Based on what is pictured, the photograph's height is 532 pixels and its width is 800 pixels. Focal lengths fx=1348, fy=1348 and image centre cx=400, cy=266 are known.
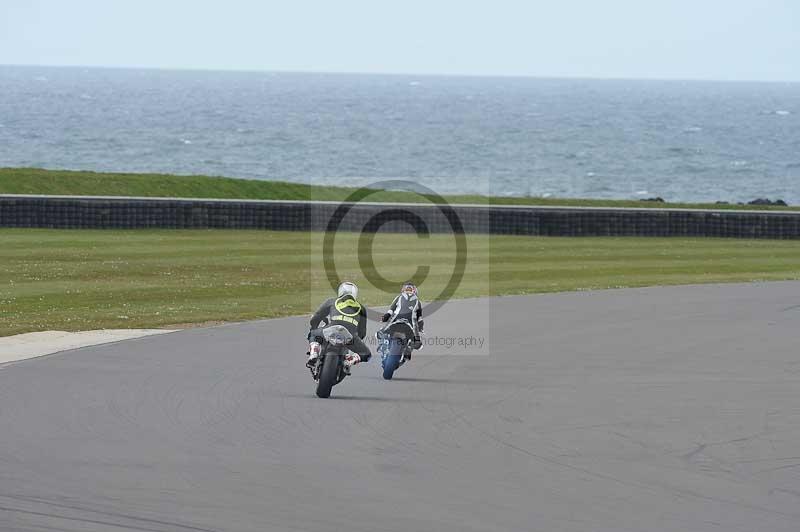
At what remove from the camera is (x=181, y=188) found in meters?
43.7

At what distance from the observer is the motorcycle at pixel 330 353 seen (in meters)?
15.2

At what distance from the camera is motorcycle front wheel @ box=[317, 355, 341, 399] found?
50.0ft

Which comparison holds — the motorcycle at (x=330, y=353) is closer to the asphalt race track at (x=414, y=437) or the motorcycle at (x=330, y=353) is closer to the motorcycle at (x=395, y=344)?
the asphalt race track at (x=414, y=437)

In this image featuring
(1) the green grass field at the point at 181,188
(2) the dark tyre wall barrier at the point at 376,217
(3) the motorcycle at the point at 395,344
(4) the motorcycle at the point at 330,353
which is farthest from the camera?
(1) the green grass field at the point at 181,188

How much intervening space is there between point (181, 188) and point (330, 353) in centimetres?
2933

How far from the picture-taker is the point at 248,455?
1223 cm

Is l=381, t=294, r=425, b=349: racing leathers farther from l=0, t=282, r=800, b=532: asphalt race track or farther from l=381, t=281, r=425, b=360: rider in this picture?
l=0, t=282, r=800, b=532: asphalt race track

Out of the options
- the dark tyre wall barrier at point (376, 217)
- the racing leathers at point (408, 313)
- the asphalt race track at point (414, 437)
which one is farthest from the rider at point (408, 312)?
the dark tyre wall barrier at point (376, 217)

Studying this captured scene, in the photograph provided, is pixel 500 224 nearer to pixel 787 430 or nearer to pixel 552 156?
pixel 787 430

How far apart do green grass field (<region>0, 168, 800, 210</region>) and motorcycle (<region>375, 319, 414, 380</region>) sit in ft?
82.9

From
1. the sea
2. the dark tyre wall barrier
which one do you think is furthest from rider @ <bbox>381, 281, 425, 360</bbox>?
the sea

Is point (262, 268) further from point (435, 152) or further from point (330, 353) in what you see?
point (435, 152)

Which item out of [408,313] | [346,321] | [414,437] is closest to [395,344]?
[408,313]

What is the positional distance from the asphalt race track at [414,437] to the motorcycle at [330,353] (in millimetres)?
194
